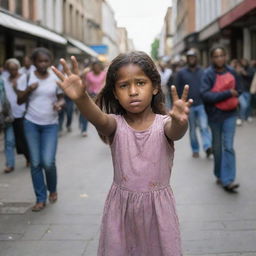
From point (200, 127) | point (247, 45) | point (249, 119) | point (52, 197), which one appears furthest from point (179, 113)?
point (247, 45)

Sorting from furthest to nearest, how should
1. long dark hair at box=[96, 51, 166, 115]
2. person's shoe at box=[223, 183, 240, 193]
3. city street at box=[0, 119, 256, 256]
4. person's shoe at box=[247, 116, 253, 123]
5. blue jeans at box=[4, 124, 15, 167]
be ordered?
person's shoe at box=[247, 116, 253, 123] < blue jeans at box=[4, 124, 15, 167] < person's shoe at box=[223, 183, 240, 193] < city street at box=[0, 119, 256, 256] < long dark hair at box=[96, 51, 166, 115]

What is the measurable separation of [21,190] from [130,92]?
4.42 metres

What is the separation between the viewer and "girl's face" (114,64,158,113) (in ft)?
9.42

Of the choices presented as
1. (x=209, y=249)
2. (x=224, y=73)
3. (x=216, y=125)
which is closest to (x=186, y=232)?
(x=209, y=249)

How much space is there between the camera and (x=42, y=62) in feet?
19.4

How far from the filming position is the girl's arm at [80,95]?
259 centimetres

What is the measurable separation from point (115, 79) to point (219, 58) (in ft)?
12.7

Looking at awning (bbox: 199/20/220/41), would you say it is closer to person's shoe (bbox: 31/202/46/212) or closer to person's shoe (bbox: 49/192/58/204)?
person's shoe (bbox: 49/192/58/204)

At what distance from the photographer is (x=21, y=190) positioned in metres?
6.93

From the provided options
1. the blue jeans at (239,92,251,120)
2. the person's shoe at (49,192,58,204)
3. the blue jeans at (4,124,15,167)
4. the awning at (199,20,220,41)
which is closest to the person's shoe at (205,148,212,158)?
the blue jeans at (4,124,15,167)

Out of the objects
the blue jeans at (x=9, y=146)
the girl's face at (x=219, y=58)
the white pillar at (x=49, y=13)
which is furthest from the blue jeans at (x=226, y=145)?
the white pillar at (x=49, y=13)

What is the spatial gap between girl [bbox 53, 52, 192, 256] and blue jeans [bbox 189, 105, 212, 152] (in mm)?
6309

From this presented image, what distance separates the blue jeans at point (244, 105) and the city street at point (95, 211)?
223 inches

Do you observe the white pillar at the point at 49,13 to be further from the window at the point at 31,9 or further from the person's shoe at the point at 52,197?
the person's shoe at the point at 52,197
